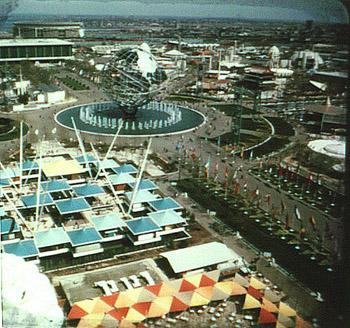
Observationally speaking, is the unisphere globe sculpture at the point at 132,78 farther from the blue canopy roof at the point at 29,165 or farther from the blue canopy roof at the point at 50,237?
the blue canopy roof at the point at 50,237

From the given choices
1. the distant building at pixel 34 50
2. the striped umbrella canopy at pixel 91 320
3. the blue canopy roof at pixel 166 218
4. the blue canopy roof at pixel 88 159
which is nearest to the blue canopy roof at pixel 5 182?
the blue canopy roof at pixel 88 159

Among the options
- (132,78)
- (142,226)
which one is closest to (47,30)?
(132,78)

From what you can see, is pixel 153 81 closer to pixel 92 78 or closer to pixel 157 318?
pixel 92 78

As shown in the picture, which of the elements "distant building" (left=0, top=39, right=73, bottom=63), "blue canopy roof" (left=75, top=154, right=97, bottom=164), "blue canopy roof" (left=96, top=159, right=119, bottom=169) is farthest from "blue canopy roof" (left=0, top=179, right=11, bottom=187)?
"distant building" (left=0, top=39, right=73, bottom=63)

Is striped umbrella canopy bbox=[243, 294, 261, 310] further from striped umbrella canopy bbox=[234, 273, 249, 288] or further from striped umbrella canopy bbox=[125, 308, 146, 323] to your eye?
striped umbrella canopy bbox=[125, 308, 146, 323]

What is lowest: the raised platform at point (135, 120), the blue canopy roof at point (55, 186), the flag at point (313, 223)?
the raised platform at point (135, 120)

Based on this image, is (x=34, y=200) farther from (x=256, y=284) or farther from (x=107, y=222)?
(x=256, y=284)
